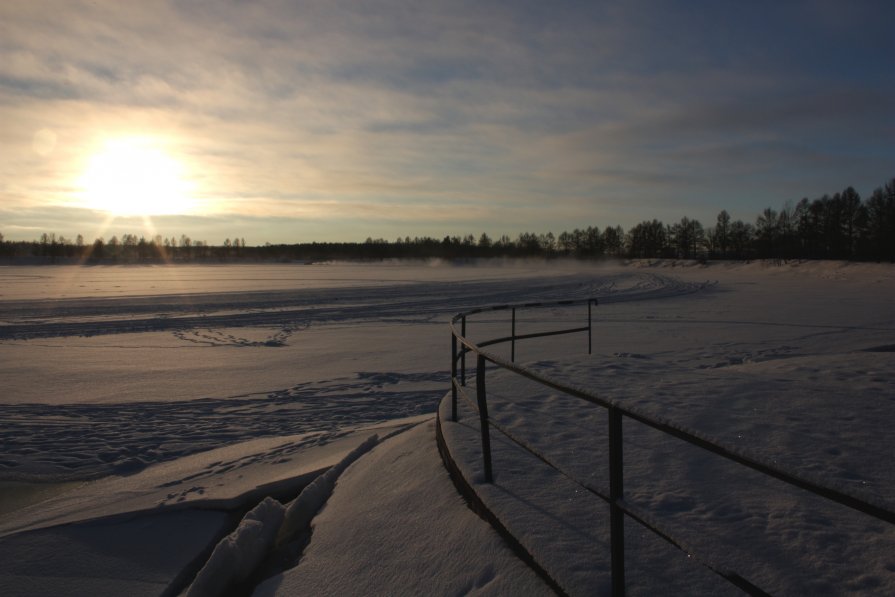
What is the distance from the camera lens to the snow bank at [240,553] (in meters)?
3.85

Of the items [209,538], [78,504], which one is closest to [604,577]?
[209,538]

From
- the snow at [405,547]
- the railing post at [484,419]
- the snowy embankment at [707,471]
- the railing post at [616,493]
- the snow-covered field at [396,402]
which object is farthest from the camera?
the snow-covered field at [396,402]

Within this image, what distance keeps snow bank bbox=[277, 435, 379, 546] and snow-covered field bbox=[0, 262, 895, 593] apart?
508mm

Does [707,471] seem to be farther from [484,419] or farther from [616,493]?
[616,493]

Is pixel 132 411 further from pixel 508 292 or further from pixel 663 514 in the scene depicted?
pixel 508 292

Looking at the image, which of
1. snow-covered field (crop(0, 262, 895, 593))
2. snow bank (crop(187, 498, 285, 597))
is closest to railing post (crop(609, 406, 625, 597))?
snow-covered field (crop(0, 262, 895, 593))

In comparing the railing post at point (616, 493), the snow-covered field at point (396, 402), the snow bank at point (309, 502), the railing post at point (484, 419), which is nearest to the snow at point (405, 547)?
the snow bank at point (309, 502)

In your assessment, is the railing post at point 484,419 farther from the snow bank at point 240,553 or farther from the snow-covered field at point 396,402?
the snow bank at point 240,553

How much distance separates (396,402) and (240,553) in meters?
4.80

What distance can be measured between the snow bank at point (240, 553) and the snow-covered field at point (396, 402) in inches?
20.5

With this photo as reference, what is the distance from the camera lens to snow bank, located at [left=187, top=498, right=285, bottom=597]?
385 centimetres

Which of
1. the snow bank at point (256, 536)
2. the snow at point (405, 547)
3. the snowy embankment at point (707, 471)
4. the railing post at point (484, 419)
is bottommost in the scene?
the snow bank at point (256, 536)

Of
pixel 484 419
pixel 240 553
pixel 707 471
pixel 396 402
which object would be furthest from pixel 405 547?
pixel 396 402

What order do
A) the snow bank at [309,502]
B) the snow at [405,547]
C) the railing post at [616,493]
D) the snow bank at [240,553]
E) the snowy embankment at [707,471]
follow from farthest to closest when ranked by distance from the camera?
the snow bank at [309,502] < the snow bank at [240,553] < the snow at [405,547] < the snowy embankment at [707,471] < the railing post at [616,493]
